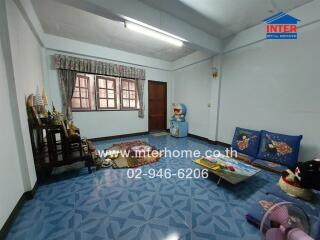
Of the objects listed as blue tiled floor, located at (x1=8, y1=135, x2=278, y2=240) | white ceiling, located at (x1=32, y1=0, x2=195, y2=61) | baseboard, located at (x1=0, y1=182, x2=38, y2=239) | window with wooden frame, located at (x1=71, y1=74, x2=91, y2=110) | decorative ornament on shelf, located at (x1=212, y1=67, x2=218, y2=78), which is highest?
white ceiling, located at (x1=32, y1=0, x2=195, y2=61)

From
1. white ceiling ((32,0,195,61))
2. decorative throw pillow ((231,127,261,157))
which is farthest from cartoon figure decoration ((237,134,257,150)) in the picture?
white ceiling ((32,0,195,61))

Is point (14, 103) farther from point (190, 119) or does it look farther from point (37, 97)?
point (190, 119)

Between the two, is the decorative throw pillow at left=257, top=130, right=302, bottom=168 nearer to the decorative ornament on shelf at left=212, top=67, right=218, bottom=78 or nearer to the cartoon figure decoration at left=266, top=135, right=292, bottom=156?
the cartoon figure decoration at left=266, top=135, right=292, bottom=156

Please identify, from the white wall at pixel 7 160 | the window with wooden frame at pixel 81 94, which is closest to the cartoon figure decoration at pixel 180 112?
the window with wooden frame at pixel 81 94

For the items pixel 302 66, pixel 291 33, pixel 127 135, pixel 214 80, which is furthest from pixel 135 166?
pixel 291 33

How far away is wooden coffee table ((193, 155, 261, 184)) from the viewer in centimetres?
202

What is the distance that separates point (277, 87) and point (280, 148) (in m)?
1.19

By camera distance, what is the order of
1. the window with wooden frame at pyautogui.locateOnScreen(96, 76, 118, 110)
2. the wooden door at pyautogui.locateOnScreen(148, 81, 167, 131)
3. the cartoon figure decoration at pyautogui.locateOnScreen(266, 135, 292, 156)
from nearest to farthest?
the cartoon figure decoration at pyautogui.locateOnScreen(266, 135, 292, 156) → the window with wooden frame at pyautogui.locateOnScreen(96, 76, 118, 110) → the wooden door at pyautogui.locateOnScreen(148, 81, 167, 131)

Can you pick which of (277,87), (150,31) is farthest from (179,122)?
(150,31)

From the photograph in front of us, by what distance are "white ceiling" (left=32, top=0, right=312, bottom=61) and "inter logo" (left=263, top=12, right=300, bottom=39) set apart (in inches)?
5.4

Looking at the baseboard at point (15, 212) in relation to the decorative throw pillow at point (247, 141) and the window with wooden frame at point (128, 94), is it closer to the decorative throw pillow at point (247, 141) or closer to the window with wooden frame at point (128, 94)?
the window with wooden frame at point (128, 94)

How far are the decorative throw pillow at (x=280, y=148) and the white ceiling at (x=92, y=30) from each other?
3.22 metres

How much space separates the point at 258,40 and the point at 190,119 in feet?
9.22

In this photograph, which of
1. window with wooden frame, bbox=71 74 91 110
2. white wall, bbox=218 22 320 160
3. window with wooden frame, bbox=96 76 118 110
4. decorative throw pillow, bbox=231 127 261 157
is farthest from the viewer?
window with wooden frame, bbox=96 76 118 110
